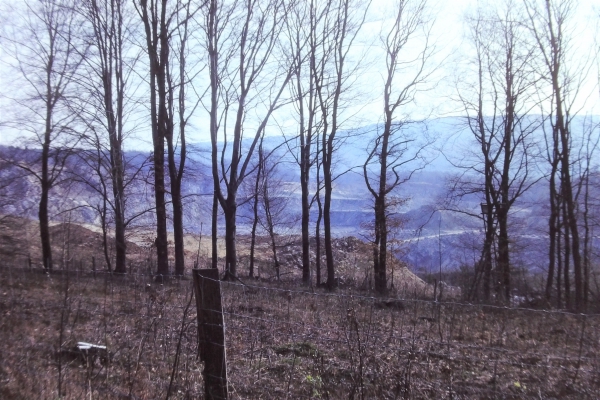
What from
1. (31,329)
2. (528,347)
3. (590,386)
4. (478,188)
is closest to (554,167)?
(478,188)

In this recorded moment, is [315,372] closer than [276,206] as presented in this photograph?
Yes

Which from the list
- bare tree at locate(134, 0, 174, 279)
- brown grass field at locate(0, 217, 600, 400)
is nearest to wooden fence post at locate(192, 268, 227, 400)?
brown grass field at locate(0, 217, 600, 400)

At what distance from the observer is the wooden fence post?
435 cm

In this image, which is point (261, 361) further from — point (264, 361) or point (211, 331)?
point (211, 331)

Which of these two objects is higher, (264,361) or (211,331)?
(211,331)

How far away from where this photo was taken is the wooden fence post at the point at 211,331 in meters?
4.35

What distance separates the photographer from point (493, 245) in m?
23.4

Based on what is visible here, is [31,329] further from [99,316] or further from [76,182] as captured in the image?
[76,182]

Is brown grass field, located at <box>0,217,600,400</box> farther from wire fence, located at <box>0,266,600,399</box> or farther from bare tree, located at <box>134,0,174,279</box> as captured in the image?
bare tree, located at <box>134,0,174,279</box>

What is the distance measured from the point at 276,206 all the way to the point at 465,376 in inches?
1225

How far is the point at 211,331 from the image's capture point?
4344 mm

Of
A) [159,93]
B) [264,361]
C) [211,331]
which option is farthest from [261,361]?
[159,93]

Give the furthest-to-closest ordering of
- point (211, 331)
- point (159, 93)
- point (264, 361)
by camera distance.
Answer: point (159, 93) → point (264, 361) → point (211, 331)

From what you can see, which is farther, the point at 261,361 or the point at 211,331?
the point at 261,361
